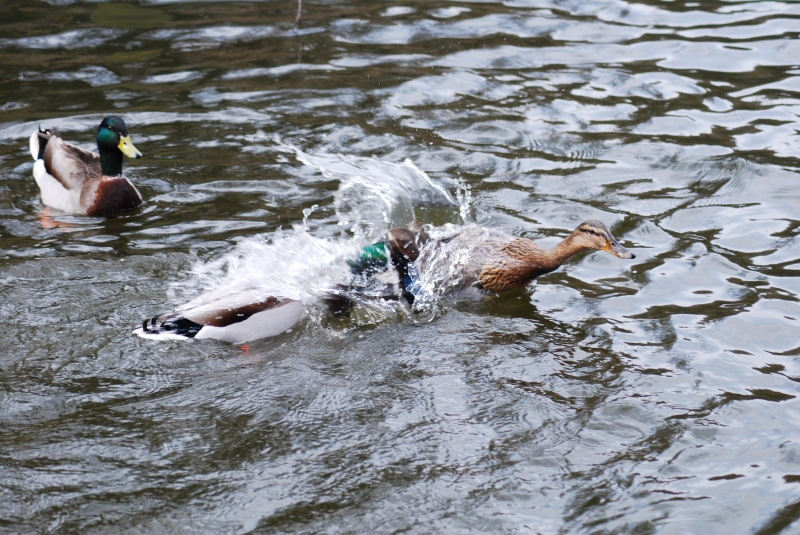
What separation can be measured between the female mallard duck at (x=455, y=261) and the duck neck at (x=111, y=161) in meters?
2.66

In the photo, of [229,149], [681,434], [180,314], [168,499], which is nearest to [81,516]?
[168,499]

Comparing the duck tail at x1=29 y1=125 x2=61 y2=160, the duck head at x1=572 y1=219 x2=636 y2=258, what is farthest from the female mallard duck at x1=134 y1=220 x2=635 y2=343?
the duck tail at x1=29 y1=125 x2=61 y2=160

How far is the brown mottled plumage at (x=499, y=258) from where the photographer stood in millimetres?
6254

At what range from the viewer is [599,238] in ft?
20.4

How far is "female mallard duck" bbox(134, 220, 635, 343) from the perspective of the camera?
5.95 m

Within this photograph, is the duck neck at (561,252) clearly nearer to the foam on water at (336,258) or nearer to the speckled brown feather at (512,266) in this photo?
the speckled brown feather at (512,266)

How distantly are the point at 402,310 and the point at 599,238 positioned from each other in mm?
1442

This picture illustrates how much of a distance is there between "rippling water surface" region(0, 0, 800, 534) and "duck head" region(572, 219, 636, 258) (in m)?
0.34

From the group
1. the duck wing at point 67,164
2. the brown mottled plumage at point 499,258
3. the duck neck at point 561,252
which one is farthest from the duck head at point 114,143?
the duck neck at point 561,252

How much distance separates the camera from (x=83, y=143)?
8867mm

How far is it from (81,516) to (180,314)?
66.8 inches

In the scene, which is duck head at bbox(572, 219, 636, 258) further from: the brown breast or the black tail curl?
the brown breast

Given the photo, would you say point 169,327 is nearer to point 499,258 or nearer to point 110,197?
point 499,258

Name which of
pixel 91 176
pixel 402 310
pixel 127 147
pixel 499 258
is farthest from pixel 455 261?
pixel 91 176
